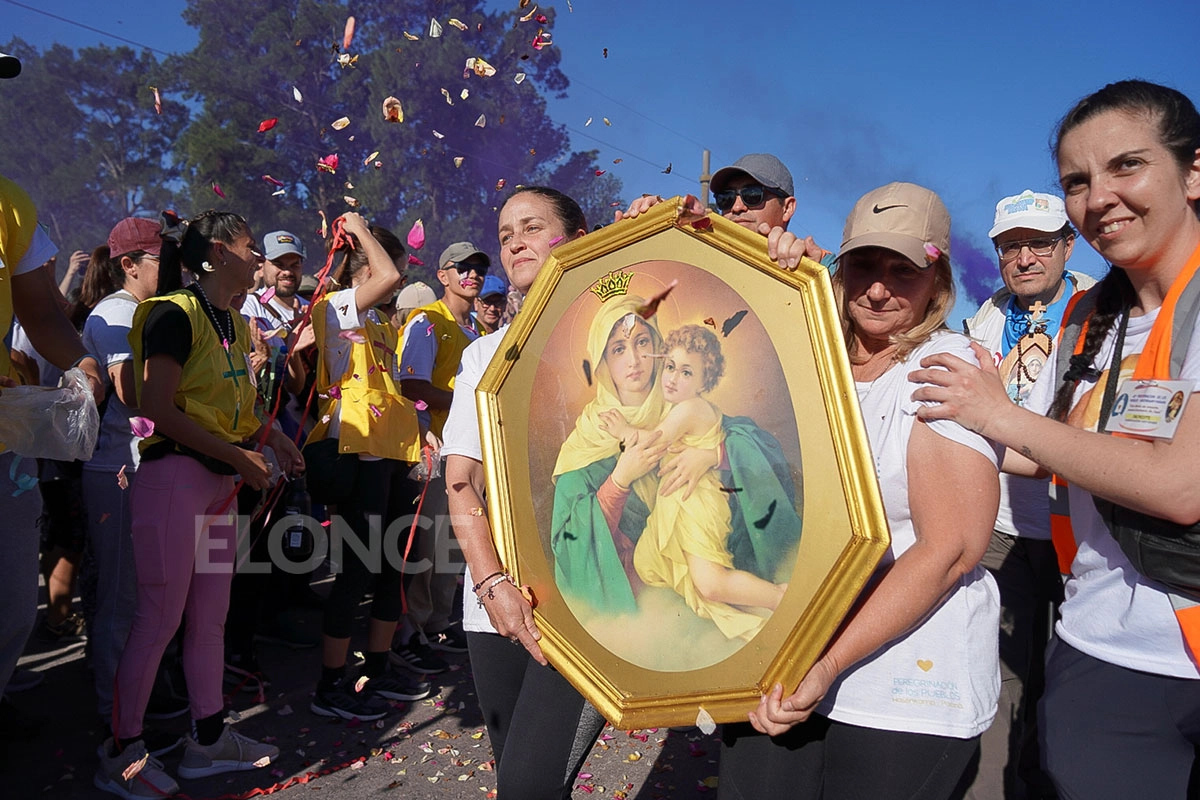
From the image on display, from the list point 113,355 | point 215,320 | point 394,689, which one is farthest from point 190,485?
point 394,689

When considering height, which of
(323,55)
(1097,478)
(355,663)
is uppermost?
(323,55)

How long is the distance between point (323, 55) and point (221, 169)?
146 inches

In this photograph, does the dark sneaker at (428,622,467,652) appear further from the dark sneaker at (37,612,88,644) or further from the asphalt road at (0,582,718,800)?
the dark sneaker at (37,612,88,644)

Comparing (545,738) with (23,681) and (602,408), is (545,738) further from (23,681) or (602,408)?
(23,681)

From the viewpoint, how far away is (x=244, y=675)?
14.8 feet

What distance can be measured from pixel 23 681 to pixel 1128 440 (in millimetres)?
4917

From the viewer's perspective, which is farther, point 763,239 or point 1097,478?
point 763,239

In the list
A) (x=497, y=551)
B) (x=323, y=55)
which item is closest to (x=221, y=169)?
(x=323, y=55)

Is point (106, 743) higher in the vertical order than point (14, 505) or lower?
lower

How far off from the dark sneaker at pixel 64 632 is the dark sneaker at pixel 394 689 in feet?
6.59

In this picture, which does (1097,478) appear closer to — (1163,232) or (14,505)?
(1163,232)

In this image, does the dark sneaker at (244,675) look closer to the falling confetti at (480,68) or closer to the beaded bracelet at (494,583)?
the beaded bracelet at (494,583)

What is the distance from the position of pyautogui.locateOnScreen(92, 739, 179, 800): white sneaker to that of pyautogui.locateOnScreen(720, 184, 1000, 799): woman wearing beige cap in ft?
8.12

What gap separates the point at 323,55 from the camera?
19.7 m
